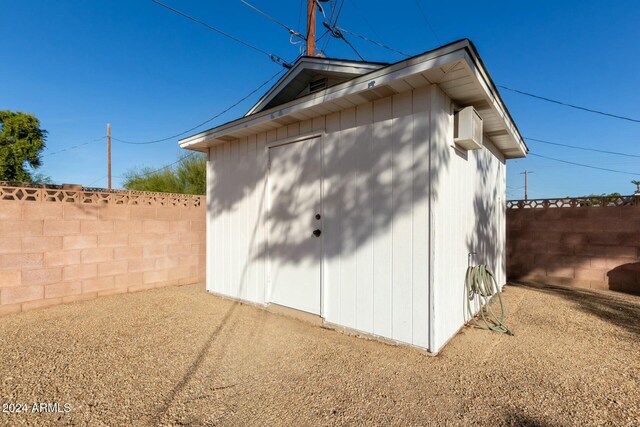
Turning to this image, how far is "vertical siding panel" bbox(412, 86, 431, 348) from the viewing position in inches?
102

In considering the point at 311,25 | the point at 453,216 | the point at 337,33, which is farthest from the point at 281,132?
the point at 337,33

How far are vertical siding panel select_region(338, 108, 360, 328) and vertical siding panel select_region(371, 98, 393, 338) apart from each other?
0.24m

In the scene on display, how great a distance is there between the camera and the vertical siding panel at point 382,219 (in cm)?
282

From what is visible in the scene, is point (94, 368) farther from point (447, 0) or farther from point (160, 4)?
point (447, 0)

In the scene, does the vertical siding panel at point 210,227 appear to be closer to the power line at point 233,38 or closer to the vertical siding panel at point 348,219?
the power line at point 233,38

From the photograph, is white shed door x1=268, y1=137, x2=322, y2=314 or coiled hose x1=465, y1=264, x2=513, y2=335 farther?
white shed door x1=268, y1=137, x2=322, y2=314

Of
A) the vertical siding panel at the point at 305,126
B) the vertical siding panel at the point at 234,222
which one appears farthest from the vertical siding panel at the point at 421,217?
the vertical siding panel at the point at 234,222

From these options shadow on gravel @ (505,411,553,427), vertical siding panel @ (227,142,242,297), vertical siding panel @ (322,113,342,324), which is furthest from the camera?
vertical siding panel @ (227,142,242,297)

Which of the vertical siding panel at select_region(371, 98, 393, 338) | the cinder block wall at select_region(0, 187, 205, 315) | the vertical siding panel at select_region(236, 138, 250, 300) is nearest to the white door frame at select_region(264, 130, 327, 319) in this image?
the vertical siding panel at select_region(236, 138, 250, 300)

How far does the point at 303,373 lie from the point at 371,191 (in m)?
1.75

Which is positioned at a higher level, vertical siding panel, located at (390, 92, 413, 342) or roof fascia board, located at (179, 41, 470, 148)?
roof fascia board, located at (179, 41, 470, 148)

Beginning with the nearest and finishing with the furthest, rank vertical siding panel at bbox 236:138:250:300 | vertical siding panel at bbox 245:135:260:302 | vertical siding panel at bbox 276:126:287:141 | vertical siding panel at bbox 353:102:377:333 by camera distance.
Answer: vertical siding panel at bbox 353:102:377:333
vertical siding panel at bbox 276:126:287:141
vertical siding panel at bbox 245:135:260:302
vertical siding panel at bbox 236:138:250:300

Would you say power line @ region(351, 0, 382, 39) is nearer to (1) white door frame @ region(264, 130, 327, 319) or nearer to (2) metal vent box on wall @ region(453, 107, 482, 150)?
(1) white door frame @ region(264, 130, 327, 319)

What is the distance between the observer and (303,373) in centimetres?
231
